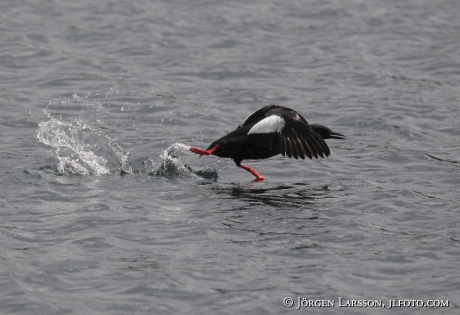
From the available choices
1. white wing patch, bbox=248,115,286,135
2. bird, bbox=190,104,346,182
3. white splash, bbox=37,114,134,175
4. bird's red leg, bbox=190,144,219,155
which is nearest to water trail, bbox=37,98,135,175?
white splash, bbox=37,114,134,175

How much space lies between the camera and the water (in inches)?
225

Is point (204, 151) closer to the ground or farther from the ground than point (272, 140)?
closer to the ground

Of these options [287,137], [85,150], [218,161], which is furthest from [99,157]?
[287,137]

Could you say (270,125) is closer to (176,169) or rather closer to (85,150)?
(176,169)

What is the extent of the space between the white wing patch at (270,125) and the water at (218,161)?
24.3 inches

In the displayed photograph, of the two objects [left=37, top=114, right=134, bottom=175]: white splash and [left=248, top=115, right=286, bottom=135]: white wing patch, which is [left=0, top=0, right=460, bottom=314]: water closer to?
[left=37, top=114, right=134, bottom=175]: white splash

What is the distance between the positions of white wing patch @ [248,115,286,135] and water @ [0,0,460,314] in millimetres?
618

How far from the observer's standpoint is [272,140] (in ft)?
26.9

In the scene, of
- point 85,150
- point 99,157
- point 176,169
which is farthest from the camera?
point 85,150

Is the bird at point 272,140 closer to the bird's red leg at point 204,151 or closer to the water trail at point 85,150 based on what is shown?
the bird's red leg at point 204,151

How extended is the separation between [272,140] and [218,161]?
1358mm

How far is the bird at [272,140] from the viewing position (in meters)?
8.14

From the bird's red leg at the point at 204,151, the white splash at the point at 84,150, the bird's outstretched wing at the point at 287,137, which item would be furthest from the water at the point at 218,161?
the bird's outstretched wing at the point at 287,137

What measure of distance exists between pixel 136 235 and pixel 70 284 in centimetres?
104
